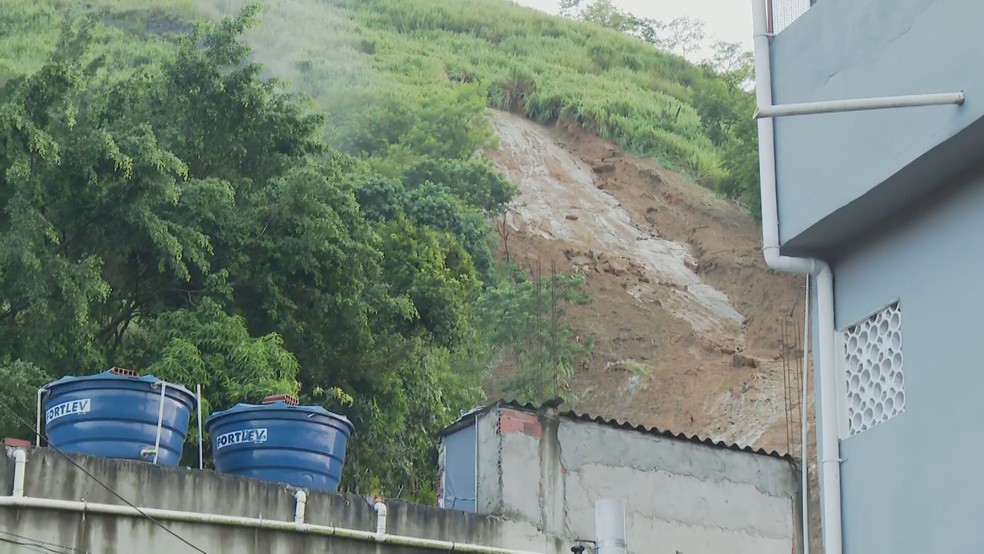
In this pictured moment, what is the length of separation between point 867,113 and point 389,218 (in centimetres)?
2537

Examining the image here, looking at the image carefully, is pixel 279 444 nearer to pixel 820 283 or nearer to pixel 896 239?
pixel 820 283

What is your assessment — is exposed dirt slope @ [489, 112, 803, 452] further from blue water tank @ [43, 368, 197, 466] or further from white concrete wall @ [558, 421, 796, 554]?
blue water tank @ [43, 368, 197, 466]

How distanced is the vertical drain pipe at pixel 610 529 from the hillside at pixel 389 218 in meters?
10.0

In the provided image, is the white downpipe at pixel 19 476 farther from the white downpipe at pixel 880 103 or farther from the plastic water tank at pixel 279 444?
the white downpipe at pixel 880 103

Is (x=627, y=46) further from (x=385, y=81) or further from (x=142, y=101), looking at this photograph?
(x=142, y=101)

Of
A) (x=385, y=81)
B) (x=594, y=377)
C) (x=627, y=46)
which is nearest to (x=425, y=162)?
(x=594, y=377)

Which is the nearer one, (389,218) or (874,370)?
(874,370)

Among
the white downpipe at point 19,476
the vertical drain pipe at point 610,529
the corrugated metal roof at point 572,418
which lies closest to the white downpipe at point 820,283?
the vertical drain pipe at point 610,529

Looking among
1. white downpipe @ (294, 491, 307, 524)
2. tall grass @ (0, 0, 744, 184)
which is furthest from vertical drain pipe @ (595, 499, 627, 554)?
tall grass @ (0, 0, 744, 184)

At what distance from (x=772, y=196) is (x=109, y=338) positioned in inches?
522

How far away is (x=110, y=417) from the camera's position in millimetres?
11547

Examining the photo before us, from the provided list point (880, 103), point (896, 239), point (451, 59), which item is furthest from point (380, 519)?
point (451, 59)

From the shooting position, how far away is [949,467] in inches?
271

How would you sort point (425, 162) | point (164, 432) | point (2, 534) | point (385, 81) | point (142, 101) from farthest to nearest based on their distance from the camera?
point (385, 81) → point (425, 162) → point (142, 101) → point (164, 432) → point (2, 534)
